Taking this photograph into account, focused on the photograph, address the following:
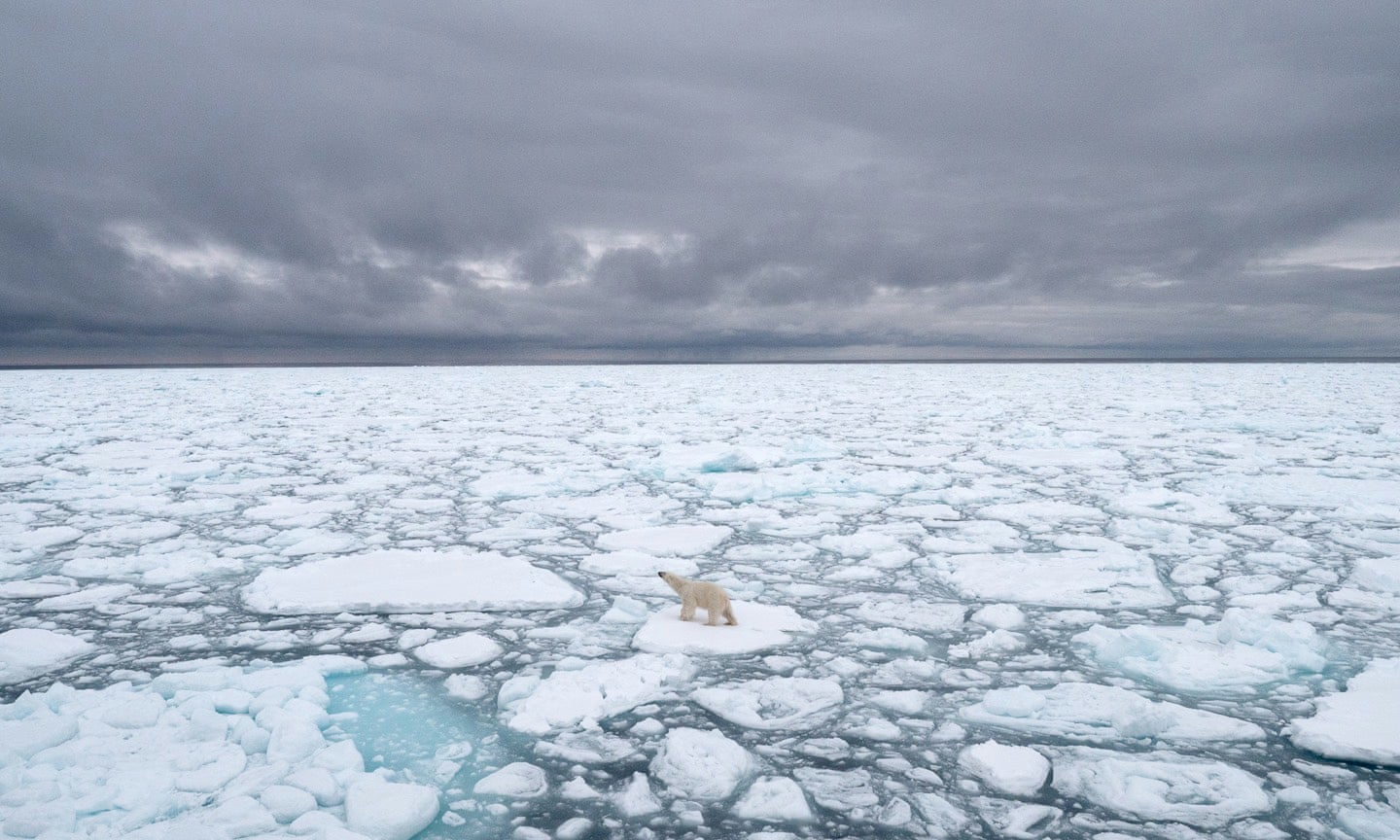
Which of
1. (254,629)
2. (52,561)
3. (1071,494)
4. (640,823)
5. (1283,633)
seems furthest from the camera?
(1071,494)

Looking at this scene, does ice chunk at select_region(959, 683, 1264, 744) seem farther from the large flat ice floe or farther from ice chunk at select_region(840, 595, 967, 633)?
the large flat ice floe

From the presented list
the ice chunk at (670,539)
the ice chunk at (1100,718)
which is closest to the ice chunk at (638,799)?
the ice chunk at (1100,718)

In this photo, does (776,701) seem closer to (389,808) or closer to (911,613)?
(911,613)

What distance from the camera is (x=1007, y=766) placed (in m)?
1.98

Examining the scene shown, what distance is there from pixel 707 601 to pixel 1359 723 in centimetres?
202

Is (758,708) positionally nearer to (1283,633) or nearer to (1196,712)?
(1196,712)

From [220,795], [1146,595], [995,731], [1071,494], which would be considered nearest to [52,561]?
[220,795]

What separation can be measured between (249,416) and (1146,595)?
1361cm

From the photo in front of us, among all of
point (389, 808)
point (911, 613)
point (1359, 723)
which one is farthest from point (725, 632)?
point (1359, 723)

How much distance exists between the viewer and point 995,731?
2.21m

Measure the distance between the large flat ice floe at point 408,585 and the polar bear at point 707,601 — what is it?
0.55 m

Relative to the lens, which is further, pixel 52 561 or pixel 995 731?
pixel 52 561

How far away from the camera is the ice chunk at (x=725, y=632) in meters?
2.80

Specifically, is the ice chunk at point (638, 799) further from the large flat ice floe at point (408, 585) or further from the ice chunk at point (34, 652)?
the ice chunk at point (34, 652)
